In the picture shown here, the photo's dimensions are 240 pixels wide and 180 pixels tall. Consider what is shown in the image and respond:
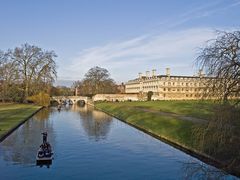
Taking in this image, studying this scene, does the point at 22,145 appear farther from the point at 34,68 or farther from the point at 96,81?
the point at 96,81

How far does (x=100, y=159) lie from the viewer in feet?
81.9

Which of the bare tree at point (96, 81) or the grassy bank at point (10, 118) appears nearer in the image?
the grassy bank at point (10, 118)

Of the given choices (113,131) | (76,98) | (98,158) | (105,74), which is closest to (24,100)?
(76,98)

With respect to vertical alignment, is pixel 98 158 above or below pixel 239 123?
below

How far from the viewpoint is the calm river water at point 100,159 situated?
66.6ft

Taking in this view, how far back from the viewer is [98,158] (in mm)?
25328

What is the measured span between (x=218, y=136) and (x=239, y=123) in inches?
43.9

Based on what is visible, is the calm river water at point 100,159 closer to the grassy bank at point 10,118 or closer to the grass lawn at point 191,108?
the grassy bank at point 10,118

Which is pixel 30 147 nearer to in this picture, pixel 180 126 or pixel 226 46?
pixel 180 126

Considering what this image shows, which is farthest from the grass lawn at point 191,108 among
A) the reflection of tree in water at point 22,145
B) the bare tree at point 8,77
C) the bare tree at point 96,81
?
the bare tree at point 96,81

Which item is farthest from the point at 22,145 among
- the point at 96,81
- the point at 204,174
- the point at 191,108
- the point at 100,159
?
the point at 96,81

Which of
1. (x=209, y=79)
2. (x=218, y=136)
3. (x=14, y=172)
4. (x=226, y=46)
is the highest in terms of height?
(x=226, y=46)

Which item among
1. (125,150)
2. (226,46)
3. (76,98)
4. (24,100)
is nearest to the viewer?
(226,46)

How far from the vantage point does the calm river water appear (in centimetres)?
2030
